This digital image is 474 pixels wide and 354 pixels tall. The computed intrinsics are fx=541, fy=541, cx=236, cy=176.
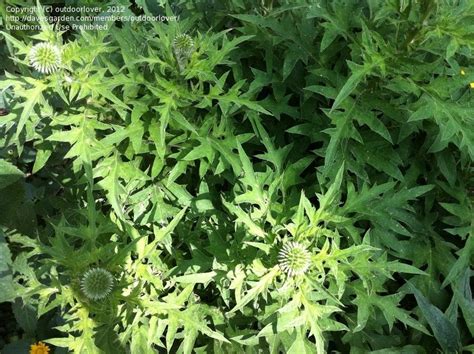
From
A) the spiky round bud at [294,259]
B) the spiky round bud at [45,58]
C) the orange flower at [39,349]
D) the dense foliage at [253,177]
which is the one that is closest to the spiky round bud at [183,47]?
the dense foliage at [253,177]

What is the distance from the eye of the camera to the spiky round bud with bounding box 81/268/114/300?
5.77ft

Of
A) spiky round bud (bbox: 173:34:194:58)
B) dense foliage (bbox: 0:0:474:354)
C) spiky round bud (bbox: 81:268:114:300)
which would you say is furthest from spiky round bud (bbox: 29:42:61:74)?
spiky round bud (bbox: 81:268:114:300)

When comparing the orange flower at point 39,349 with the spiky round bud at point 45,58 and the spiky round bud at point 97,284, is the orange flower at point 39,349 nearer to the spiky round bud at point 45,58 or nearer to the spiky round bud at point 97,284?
the spiky round bud at point 97,284

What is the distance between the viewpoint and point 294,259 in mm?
1669

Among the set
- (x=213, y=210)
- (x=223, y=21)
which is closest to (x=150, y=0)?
(x=223, y=21)

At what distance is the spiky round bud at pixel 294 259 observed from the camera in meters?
1.67

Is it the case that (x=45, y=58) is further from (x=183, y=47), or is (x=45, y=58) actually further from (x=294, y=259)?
(x=294, y=259)

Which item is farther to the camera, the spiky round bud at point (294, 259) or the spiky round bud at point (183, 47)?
the spiky round bud at point (183, 47)

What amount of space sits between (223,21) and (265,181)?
81 centimetres

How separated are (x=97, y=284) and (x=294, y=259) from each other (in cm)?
64

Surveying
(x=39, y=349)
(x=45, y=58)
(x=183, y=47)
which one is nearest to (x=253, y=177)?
(x=183, y=47)

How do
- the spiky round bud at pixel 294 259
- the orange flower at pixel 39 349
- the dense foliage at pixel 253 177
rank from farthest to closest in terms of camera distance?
the orange flower at pixel 39 349
the dense foliage at pixel 253 177
the spiky round bud at pixel 294 259

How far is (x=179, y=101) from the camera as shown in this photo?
1972 mm

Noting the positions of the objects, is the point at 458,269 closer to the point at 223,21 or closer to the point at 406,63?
the point at 406,63
